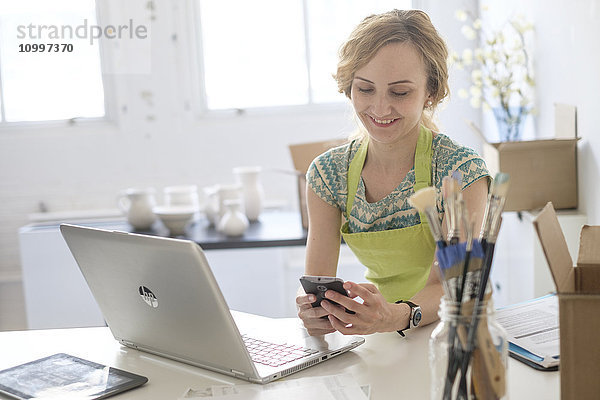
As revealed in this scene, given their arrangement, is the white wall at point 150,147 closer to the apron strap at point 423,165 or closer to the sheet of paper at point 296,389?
the apron strap at point 423,165

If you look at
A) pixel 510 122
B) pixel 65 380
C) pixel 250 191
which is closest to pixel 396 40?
pixel 65 380

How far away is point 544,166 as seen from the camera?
105 inches

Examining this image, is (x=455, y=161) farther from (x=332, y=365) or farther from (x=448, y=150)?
(x=332, y=365)

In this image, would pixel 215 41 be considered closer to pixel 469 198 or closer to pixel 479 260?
pixel 469 198

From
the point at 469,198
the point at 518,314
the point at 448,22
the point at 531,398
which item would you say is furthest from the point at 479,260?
the point at 448,22

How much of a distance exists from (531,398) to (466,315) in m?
0.32

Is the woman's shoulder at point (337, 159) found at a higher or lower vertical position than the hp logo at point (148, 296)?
higher

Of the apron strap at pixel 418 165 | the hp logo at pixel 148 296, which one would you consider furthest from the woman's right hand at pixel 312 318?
the apron strap at pixel 418 165

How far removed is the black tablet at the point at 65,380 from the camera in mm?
1298

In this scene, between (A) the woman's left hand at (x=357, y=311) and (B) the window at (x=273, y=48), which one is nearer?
(A) the woman's left hand at (x=357, y=311)

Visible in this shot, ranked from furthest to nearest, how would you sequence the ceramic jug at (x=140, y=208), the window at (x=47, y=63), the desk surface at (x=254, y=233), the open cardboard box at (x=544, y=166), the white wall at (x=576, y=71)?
the window at (x=47, y=63) → the ceramic jug at (x=140, y=208) → the desk surface at (x=254, y=233) → the open cardboard box at (x=544, y=166) → the white wall at (x=576, y=71)

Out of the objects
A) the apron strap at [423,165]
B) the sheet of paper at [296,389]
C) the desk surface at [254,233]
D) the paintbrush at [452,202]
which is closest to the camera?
the paintbrush at [452,202]

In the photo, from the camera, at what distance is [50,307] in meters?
3.72

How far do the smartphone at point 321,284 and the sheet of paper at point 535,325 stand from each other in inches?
13.1
